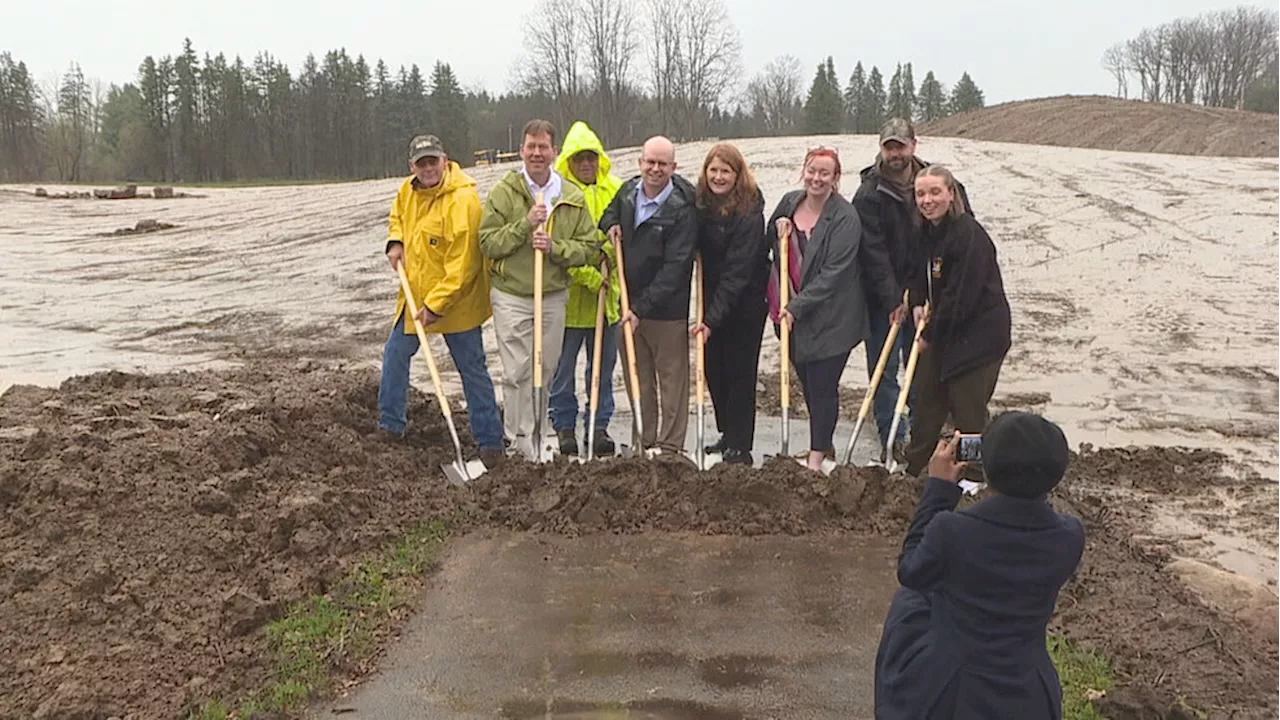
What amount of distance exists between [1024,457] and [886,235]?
3.62 meters

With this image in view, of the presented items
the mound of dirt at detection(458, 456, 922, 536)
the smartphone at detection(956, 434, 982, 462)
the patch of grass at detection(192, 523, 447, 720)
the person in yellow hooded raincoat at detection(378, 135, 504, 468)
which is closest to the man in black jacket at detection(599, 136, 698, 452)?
the mound of dirt at detection(458, 456, 922, 536)

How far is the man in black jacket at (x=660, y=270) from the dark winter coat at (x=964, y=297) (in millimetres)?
1313

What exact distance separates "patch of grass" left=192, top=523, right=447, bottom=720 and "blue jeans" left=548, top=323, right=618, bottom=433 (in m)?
1.73

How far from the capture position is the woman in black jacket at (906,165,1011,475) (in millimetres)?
5012

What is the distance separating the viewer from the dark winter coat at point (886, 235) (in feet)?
18.6

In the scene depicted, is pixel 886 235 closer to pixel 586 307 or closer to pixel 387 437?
pixel 586 307

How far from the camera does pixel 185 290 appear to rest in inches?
609

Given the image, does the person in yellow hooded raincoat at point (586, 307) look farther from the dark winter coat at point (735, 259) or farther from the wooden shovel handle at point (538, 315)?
the dark winter coat at point (735, 259)

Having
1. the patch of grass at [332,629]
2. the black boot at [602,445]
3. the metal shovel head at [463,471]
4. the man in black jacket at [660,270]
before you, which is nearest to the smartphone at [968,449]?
the patch of grass at [332,629]

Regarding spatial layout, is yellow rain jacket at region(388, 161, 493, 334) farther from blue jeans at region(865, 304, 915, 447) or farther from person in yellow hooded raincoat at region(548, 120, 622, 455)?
blue jeans at region(865, 304, 915, 447)

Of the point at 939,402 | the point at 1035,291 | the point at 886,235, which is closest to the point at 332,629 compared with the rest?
the point at 939,402

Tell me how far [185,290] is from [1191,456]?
45.0 ft

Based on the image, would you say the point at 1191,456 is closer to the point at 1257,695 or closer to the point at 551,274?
the point at 1257,695

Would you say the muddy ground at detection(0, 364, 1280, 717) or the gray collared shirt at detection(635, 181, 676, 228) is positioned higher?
the gray collared shirt at detection(635, 181, 676, 228)
